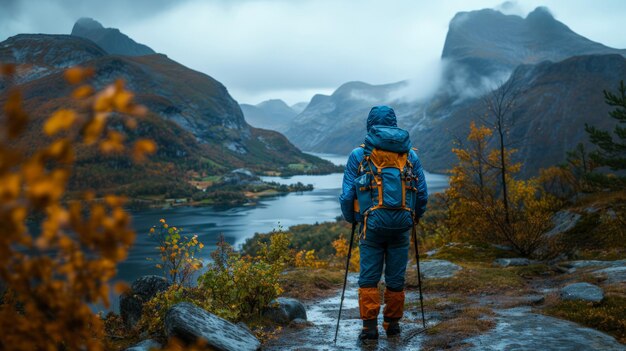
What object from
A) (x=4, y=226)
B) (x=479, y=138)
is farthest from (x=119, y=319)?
(x=479, y=138)

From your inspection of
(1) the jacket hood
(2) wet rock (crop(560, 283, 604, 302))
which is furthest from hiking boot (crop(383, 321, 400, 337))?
(2) wet rock (crop(560, 283, 604, 302))

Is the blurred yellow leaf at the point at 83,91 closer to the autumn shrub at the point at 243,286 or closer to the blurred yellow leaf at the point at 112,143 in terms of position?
the blurred yellow leaf at the point at 112,143

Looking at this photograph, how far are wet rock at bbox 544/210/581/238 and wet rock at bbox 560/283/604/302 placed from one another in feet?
33.7

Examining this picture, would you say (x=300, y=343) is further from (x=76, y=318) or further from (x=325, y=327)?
(x=76, y=318)

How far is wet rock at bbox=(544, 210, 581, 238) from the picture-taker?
18000mm

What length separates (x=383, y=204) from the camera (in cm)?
649

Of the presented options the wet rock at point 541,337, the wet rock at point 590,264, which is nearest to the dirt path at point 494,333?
the wet rock at point 541,337

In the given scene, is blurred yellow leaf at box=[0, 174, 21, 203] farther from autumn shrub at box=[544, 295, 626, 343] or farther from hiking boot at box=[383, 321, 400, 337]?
autumn shrub at box=[544, 295, 626, 343]

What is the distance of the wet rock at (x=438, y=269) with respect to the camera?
1306 cm

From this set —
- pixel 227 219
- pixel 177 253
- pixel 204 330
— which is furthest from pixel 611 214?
pixel 227 219

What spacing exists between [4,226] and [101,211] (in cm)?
34

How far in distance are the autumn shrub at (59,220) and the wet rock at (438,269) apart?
474 inches

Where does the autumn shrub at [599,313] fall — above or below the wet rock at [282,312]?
above

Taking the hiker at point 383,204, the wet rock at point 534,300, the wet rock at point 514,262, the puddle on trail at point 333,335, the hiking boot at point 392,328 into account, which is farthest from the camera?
the wet rock at point 514,262
